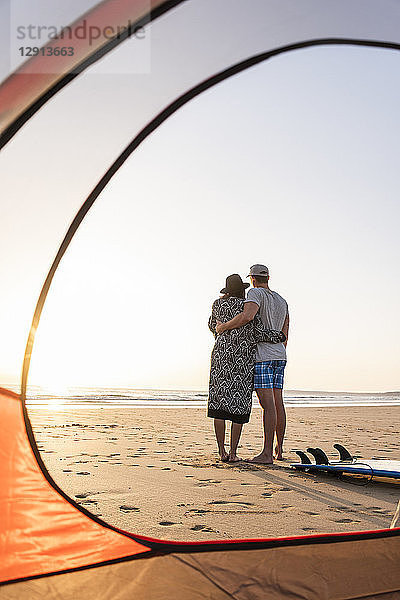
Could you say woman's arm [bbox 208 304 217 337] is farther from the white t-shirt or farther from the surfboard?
the surfboard

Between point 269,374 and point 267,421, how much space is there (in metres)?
0.32

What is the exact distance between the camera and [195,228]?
33.4 ft

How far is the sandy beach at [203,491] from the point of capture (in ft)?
8.58

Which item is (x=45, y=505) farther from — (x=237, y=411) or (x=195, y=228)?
(x=195, y=228)

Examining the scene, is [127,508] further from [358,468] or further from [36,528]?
[358,468]

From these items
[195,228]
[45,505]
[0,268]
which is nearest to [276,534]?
[45,505]

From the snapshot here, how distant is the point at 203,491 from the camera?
10.9 feet

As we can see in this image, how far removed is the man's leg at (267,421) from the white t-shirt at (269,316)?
234 millimetres

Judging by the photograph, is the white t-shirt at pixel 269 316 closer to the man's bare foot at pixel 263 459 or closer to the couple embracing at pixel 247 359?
the couple embracing at pixel 247 359

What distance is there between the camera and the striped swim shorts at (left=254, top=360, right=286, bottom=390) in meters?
4.32

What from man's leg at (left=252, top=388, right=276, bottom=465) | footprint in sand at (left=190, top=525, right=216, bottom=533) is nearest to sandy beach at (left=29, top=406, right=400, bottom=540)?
footprint in sand at (left=190, top=525, right=216, bottom=533)

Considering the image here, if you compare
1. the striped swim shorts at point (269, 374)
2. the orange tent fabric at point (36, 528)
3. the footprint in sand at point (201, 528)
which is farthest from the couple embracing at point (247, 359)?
the orange tent fabric at point (36, 528)

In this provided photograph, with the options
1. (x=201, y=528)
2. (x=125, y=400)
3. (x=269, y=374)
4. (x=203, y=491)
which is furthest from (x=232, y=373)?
(x=125, y=400)

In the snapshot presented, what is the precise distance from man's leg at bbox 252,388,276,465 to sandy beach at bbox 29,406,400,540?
0.37 ft
